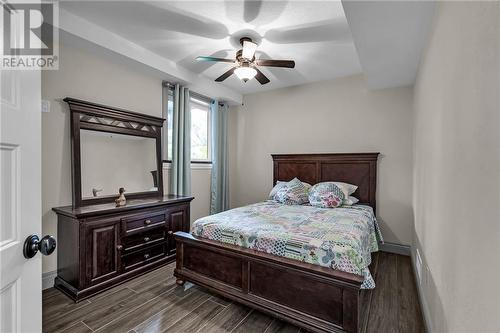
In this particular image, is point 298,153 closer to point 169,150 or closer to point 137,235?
point 169,150

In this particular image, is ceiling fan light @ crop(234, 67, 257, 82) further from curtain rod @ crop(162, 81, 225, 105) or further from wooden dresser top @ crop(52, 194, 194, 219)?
wooden dresser top @ crop(52, 194, 194, 219)

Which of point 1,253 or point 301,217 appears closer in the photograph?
point 1,253

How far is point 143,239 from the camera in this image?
2752 millimetres

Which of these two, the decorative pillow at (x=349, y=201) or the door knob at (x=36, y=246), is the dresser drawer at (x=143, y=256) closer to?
the door knob at (x=36, y=246)

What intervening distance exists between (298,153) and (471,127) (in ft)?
10.8

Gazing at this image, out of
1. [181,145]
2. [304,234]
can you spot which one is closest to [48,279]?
[181,145]

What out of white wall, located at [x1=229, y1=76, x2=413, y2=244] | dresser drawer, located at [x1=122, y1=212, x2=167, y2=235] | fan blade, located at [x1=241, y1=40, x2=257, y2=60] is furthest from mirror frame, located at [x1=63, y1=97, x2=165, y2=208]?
white wall, located at [x1=229, y1=76, x2=413, y2=244]

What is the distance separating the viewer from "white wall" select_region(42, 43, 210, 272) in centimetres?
242

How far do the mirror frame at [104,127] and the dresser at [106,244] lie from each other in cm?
26

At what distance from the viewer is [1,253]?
0.70 m

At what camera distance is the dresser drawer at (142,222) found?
8.48ft

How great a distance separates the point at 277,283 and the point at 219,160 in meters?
2.93

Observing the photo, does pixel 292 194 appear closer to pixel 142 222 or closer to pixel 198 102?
pixel 142 222

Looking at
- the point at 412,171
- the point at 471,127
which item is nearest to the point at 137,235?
the point at 471,127
